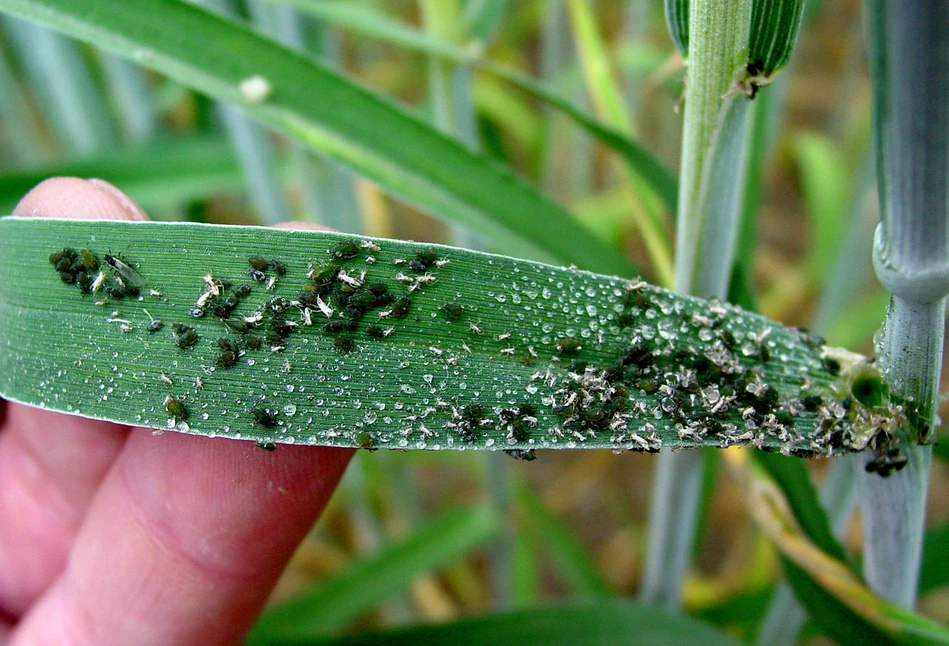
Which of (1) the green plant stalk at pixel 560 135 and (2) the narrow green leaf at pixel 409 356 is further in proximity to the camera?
(1) the green plant stalk at pixel 560 135

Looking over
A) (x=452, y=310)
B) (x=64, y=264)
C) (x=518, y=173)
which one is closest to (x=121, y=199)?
(x=64, y=264)

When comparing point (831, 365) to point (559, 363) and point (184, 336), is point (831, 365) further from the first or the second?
point (184, 336)

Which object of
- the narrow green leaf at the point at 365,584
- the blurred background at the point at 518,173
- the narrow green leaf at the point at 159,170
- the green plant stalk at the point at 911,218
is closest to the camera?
the green plant stalk at the point at 911,218

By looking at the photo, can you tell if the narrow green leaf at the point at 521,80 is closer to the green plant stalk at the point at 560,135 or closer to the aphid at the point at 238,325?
the aphid at the point at 238,325

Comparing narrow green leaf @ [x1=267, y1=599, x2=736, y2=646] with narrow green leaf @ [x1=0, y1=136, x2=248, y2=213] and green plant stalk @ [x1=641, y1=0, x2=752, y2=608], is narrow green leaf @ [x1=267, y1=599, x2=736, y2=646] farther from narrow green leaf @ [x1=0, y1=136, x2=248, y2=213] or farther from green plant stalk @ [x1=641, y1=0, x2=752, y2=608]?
narrow green leaf @ [x1=0, y1=136, x2=248, y2=213]

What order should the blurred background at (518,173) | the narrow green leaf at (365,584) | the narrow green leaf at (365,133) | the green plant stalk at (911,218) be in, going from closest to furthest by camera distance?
the green plant stalk at (911,218) < the narrow green leaf at (365,133) < the blurred background at (518,173) < the narrow green leaf at (365,584)

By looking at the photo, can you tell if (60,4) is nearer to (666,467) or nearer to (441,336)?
(441,336)

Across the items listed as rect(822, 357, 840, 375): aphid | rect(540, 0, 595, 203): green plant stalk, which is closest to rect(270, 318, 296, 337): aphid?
rect(822, 357, 840, 375): aphid

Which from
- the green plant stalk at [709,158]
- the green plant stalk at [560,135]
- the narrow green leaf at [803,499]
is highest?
the green plant stalk at [560,135]

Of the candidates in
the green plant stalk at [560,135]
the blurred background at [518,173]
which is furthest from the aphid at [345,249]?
the green plant stalk at [560,135]
